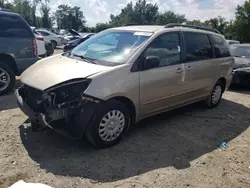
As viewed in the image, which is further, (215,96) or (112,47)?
(215,96)

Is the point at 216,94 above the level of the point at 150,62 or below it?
below

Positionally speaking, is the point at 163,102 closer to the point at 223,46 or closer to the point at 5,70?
the point at 223,46

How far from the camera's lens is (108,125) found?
12.6ft

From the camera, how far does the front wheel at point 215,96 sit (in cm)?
611

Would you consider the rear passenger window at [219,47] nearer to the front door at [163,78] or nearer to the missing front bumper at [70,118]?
the front door at [163,78]

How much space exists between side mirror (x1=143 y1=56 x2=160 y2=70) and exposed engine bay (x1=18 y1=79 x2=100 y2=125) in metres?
1.00

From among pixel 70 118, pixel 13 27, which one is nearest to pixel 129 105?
pixel 70 118

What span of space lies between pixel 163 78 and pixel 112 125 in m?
1.23

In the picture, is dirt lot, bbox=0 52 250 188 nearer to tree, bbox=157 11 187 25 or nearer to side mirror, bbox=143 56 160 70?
side mirror, bbox=143 56 160 70

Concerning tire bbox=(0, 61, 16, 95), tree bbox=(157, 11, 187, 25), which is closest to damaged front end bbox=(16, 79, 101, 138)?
tire bbox=(0, 61, 16, 95)

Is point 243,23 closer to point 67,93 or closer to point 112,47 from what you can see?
point 112,47

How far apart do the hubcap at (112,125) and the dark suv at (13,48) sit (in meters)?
3.58

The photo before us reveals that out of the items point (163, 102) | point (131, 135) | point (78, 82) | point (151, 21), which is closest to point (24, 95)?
point (78, 82)

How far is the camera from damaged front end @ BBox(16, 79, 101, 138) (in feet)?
11.5
